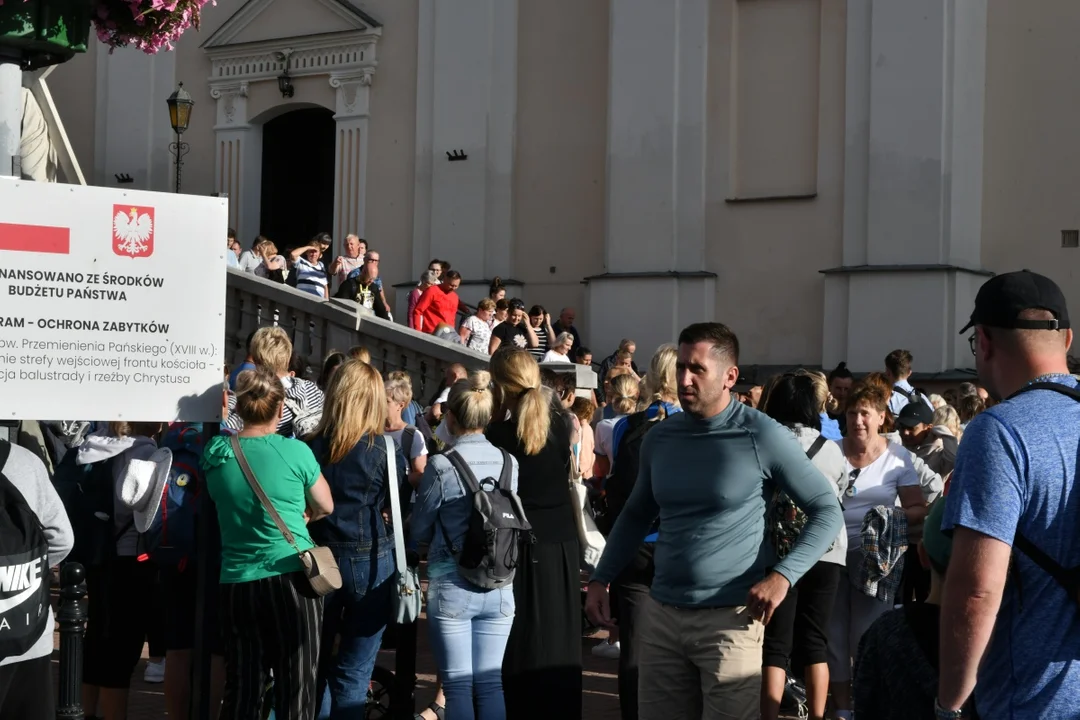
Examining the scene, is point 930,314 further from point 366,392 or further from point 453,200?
point 366,392

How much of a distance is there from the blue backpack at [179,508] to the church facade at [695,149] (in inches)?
522

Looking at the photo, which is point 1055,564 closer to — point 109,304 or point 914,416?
point 109,304

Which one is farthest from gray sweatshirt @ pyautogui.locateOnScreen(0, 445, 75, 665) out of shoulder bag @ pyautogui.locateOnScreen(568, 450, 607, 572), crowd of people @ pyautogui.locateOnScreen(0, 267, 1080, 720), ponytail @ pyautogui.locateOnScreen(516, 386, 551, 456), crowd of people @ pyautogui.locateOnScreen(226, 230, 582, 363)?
crowd of people @ pyautogui.locateOnScreen(226, 230, 582, 363)

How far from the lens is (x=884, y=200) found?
1936 centimetres

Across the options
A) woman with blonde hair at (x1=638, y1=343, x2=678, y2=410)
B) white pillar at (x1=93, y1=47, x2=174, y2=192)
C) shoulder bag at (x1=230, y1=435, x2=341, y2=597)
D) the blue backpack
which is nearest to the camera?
shoulder bag at (x1=230, y1=435, x2=341, y2=597)

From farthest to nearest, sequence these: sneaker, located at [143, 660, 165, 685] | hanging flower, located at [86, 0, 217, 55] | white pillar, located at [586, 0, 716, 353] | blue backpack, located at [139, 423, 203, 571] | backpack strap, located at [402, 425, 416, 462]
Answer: white pillar, located at [586, 0, 716, 353], sneaker, located at [143, 660, 165, 685], backpack strap, located at [402, 425, 416, 462], blue backpack, located at [139, 423, 203, 571], hanging flower, located at [86, 0, 217, 55]

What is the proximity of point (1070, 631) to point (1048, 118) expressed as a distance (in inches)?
665

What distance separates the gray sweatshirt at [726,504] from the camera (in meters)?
5.41

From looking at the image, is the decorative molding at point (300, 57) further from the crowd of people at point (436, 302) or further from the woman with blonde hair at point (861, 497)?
the woman with blonde hair at point (861, 497)

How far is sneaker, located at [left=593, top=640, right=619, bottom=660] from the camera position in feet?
32.5

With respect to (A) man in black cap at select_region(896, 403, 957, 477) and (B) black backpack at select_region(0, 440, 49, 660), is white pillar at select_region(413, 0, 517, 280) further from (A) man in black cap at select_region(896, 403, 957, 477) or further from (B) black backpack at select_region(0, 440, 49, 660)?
(B) black backpack at select_region(0, 440, 49, 660)

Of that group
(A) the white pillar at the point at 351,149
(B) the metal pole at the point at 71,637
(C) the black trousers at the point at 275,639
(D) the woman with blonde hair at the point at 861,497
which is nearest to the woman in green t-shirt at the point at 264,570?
(C) the black trousers at the point at 275,639

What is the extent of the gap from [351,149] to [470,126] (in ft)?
7.23

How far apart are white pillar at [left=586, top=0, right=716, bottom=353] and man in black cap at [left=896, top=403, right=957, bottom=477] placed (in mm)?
11140
